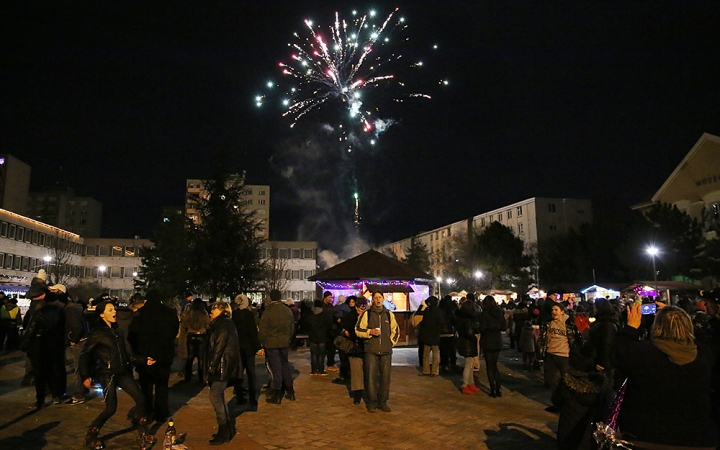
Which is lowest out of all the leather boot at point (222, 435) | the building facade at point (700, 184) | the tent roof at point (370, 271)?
the leather boot at point (222, 435)

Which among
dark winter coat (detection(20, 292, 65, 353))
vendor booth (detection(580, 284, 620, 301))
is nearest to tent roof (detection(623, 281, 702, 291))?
vendor booth (detection(580, 284, 620, 301))

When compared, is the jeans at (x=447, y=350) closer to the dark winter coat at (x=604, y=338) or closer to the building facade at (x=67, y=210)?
the dark winter coat at (x=604, y=338)

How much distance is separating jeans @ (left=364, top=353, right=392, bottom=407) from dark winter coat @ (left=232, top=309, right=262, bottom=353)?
213cm

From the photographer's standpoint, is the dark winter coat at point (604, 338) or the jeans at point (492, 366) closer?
the dark winter coat at point (604, 338)

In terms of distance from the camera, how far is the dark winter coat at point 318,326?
1153 cm

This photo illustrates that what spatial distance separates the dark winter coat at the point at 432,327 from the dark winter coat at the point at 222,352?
5376 mm

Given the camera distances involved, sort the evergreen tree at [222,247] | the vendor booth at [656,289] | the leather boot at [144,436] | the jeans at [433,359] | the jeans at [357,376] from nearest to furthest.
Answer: the leather boot at [144,436]
the jeans at [357,376]
the jeans at [433,359]
the vendor booth at [656,289]
the evergreen tree at [222,247]

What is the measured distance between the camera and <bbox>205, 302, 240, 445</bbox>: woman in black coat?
636 cm

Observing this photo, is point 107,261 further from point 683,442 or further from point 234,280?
point 683,442

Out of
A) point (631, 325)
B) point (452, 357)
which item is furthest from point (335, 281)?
point (631, 325)

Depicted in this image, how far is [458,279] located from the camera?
61.5m

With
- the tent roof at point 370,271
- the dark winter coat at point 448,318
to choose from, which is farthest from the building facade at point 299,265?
the dark winter coat at point 448,318

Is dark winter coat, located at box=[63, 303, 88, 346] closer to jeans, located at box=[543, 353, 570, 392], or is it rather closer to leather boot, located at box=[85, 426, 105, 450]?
leather boot, located at box=[85, 426, 105, 450]

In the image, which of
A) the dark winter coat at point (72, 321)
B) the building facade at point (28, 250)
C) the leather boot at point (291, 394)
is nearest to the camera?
the dark winter coat at point (72, 321)
